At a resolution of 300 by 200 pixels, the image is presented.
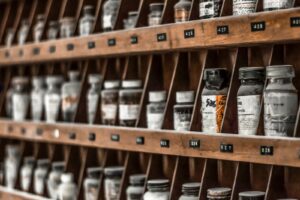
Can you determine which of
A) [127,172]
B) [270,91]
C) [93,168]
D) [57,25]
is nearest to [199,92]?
[270,91]

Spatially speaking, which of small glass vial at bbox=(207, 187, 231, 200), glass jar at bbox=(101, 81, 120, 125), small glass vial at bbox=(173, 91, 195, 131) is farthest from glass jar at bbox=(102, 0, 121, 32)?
small glass vial at bbox=(207, 187, 231, 200)

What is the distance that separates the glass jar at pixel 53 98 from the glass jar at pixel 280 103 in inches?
55.7

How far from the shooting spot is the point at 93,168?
319 centimetres

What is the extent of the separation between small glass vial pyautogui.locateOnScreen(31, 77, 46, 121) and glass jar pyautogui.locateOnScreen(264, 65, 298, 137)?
62.9 inches

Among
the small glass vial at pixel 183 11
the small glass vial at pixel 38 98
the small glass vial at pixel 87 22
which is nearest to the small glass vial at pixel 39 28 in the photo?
the small glass vial at pixel 38 98

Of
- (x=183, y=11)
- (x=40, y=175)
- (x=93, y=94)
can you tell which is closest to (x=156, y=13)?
(x=183, y=11)

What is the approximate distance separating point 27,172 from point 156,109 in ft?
3.77

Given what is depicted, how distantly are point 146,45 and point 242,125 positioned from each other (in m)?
0.55

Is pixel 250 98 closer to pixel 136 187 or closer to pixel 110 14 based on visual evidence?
pixel 136 187

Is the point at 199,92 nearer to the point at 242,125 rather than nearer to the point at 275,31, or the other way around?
the point at 242,125

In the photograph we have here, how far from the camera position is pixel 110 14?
298 centimetres

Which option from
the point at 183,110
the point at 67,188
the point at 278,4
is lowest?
the point at 67,188

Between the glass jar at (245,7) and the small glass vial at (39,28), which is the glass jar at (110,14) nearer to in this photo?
the small glass vial at (39,28)

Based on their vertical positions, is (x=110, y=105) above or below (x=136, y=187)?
above
